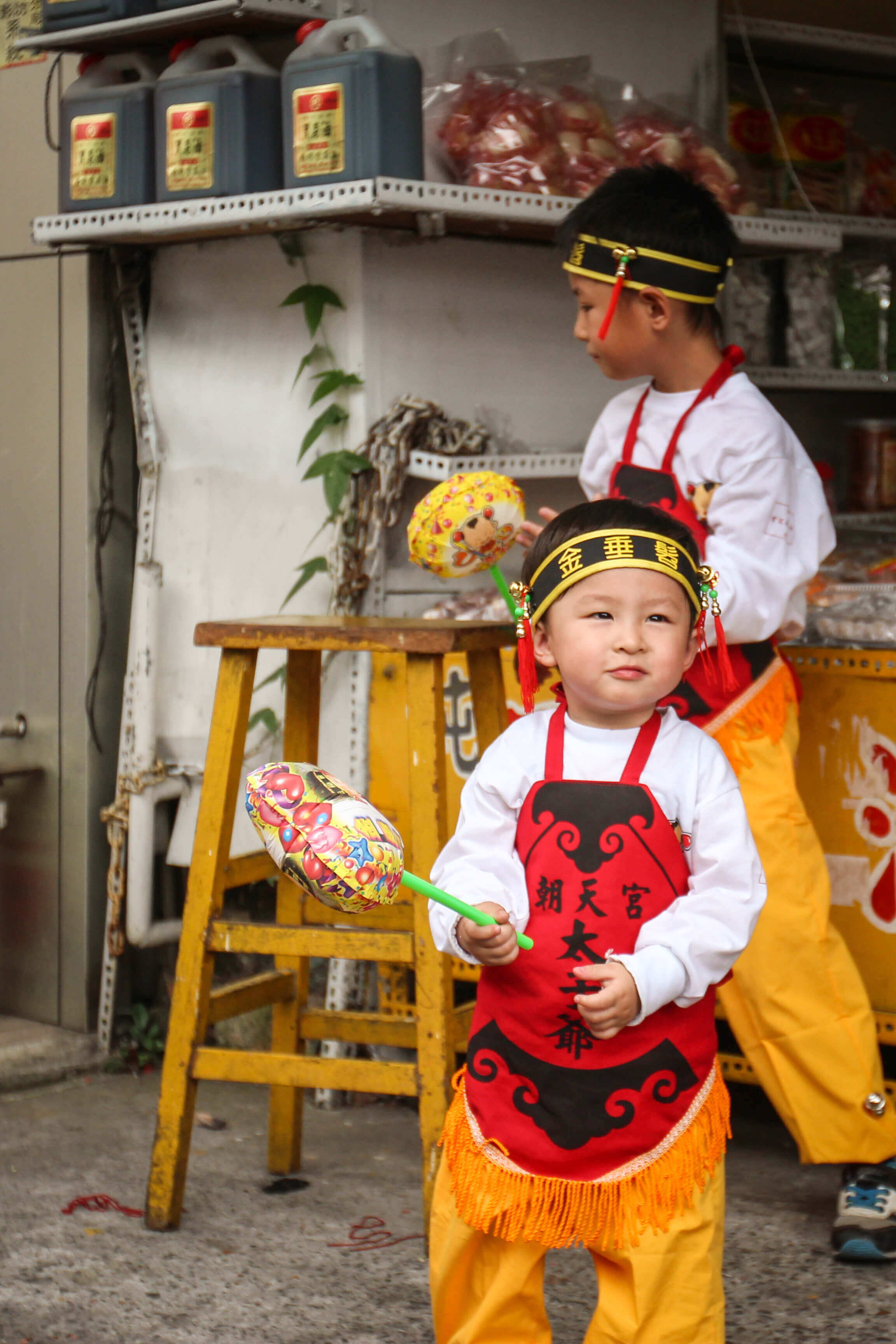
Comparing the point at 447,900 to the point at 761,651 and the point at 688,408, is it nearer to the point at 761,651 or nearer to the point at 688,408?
the point at 761,651

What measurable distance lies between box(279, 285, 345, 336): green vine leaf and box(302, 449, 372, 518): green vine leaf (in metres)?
0.26

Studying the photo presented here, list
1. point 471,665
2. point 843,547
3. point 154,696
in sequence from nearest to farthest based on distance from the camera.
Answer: point 471,665 < point 154,696 < point 843,547

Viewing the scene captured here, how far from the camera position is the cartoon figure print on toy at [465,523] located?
2240mm

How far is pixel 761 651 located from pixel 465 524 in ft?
1.94

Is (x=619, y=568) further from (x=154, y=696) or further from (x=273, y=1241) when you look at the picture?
(x=154, y=696)

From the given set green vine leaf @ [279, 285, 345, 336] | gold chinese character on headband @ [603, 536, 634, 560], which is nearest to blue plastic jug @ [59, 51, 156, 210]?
green vine leaf @ [279, 285, 345, 336]

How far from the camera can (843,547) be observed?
3.71m

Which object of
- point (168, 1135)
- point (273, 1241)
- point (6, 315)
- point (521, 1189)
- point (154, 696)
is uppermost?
point (6, 315)

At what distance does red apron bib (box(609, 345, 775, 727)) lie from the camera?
249 cm

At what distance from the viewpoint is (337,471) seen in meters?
3.15

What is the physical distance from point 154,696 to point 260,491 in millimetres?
506

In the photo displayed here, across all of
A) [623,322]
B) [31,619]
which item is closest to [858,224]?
[623,322]

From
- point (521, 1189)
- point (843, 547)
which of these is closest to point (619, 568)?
point (521, 1189)

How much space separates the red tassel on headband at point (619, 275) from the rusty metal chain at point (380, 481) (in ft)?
2.30
